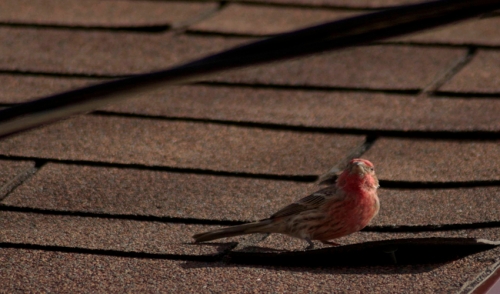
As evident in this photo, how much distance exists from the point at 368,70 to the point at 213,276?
3.02 meters

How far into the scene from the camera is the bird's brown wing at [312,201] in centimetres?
382

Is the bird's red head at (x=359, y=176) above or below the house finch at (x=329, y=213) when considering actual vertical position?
above

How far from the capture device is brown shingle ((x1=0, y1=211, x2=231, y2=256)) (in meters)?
3.65

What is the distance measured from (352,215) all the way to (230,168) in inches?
38.7

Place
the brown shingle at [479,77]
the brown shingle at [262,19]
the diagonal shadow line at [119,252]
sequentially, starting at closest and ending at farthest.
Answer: the diagonal shadow line at [119,252] < the brown shingle at [479,77] < the brown shingle at [262,19]

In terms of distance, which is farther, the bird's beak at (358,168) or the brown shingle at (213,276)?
the bird's beak at (358,168)

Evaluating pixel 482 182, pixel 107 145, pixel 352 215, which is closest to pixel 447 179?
pixel 482 182

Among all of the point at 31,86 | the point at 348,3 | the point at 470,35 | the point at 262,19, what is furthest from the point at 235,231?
the point at 348,3

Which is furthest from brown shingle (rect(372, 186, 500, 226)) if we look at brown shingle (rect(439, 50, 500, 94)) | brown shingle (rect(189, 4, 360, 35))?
brown shingle (rect(189, 4, 360, 35))

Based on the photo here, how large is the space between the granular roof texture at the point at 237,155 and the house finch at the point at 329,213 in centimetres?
7

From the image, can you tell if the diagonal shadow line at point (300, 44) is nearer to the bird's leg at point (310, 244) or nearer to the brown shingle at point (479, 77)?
the bird's leg at point (310, 244)

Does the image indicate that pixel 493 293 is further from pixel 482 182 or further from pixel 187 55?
pixel 187 55

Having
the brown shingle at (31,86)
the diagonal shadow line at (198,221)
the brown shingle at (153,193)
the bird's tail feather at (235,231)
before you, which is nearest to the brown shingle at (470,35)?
the brown shingle at (31,86)

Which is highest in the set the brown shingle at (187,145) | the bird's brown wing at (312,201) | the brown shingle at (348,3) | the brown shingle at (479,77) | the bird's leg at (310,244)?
the brown shingle at (348,3)
